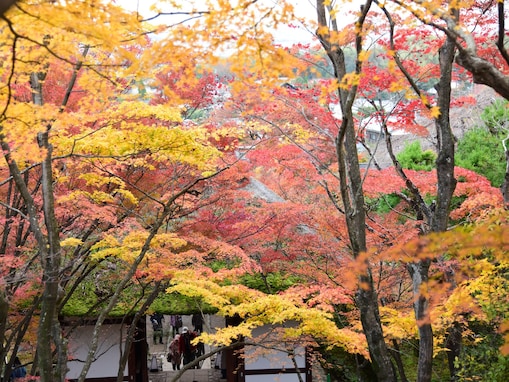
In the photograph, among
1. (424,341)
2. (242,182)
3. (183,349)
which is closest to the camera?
(424,341)

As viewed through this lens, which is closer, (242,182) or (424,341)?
(424,341)

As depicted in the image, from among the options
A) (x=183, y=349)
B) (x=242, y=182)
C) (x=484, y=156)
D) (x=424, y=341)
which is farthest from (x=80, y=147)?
(x=484, y=156)

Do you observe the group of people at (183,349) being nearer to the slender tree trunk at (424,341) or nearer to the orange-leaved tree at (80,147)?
the orange-leaved tree at (80,147)

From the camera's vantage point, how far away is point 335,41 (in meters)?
5.49

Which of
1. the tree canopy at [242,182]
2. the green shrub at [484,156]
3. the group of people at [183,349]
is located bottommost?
the group of people at [183,349]

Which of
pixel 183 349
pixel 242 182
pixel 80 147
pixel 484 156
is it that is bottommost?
pixel 183 349

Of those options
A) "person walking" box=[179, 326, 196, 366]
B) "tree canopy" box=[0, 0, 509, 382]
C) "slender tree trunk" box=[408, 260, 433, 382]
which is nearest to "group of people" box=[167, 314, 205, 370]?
"person walking" box=[179, 326, 196, 366]

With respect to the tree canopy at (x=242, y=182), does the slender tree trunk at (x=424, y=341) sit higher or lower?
lower

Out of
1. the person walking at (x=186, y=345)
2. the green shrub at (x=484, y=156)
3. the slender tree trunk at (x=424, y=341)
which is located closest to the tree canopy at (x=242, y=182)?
the slender tree trunk at (x=424, y=341)

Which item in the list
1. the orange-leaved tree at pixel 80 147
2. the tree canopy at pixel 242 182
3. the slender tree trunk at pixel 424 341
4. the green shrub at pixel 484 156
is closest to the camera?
the orange-leaved tree at pixel 80 147

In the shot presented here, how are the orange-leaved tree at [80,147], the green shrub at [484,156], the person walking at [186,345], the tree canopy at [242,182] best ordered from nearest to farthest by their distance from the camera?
1. the orange-leaved tree at [80,147]
2. the tree canopy at [242,182]
3. the person walking at [186,345]
4. the green shrub at [484,156]

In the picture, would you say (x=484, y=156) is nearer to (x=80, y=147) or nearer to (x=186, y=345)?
(x=186, y=345)

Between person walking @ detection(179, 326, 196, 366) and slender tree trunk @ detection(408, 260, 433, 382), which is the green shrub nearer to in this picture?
person walking @ detection(179, 326, 196, 366)

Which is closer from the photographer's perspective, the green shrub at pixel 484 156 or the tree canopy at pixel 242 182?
the tree canopy at pixel 242 182
